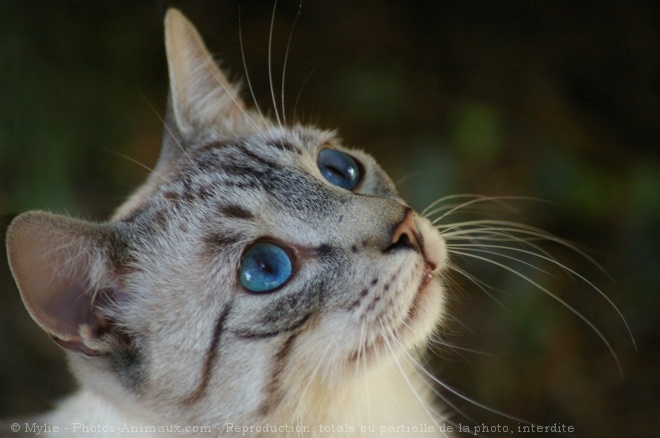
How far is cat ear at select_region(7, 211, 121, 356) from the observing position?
104 cm

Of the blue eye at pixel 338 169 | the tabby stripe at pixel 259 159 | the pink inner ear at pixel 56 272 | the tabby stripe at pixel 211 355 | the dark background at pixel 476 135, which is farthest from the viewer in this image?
the dark background at pixel 476 135

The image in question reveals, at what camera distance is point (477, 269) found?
2262 mm

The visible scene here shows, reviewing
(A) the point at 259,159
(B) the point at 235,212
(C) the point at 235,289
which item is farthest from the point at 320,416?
(A) the point at 259,159

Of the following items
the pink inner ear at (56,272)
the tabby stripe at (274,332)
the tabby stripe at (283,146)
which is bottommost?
the pink inner ear at (56,272)

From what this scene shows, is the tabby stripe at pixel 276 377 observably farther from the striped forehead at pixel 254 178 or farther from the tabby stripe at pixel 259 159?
the tabby stripe at pixel 259 159

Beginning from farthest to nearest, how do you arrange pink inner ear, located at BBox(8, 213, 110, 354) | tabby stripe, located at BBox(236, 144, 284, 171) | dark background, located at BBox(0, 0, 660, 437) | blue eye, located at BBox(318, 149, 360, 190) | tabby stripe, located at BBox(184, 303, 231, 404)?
dark background, located at BBox(0, 0, 660, 437)
blue eye, located at BBox(318, 149, 360, 190)
tabby stripe, located at BBox(236, 144, 284, 171)
tabby stripe, located at BBox(184, 303, 231, 404)
pink inner ear, located at BBox(8, 213, 110, 354)

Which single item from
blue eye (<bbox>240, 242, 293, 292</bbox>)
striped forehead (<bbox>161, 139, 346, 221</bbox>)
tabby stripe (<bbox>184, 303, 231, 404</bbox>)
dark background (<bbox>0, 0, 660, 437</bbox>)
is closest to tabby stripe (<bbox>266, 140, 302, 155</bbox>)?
striped forehead (<bbox>161, 139, 346, 221</bbox>)

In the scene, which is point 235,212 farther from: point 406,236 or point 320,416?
point 320,416

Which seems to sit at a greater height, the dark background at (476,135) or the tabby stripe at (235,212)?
the dark background at (476,135)

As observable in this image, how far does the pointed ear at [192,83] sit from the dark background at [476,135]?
21.9 inches

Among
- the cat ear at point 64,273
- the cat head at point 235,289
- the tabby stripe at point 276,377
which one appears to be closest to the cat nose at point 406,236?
the cat head at point 235,289

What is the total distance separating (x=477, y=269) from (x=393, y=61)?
87 centimetres

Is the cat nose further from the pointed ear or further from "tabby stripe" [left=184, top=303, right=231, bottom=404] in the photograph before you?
the pointed ear

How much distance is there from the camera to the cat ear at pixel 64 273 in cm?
104
